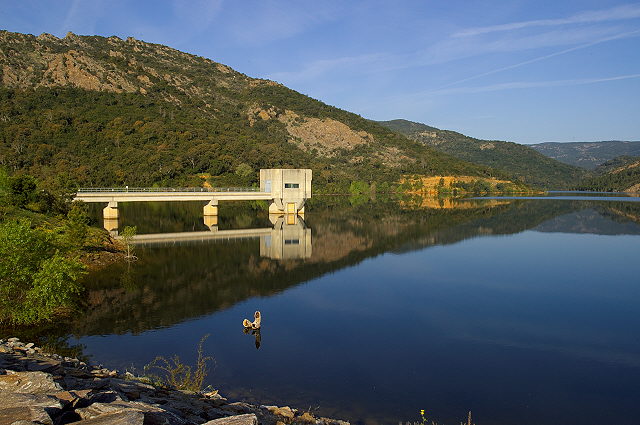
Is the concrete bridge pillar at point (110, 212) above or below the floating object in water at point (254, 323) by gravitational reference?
above

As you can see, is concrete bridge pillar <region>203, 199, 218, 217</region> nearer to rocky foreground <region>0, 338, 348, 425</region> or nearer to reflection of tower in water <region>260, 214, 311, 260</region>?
reflection of tower in water <region>260, 214, 311, 260</region>

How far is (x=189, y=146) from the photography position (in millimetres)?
126375

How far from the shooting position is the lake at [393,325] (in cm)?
1672

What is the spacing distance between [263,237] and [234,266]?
1701 centimetres

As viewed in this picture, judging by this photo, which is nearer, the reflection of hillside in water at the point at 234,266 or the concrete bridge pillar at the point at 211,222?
the reflection of hillside in water at the point at 234,266

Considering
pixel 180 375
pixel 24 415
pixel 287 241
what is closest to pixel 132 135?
pixel 287 241

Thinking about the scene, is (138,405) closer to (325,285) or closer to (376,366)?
(376,366)

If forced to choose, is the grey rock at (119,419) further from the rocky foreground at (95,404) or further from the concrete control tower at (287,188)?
the concrete control tower at (287,188)

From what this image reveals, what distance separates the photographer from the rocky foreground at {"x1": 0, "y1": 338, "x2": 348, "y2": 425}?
7.36 metres

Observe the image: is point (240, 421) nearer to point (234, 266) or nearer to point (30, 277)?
point (30, 277)

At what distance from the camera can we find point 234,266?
1612 inches

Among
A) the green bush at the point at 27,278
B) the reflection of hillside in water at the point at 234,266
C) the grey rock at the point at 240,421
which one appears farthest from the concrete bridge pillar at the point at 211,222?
the grey rock at the point at 240,421

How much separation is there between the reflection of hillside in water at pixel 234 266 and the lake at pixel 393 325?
0.19 m

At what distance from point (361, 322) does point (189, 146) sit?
108796mm
